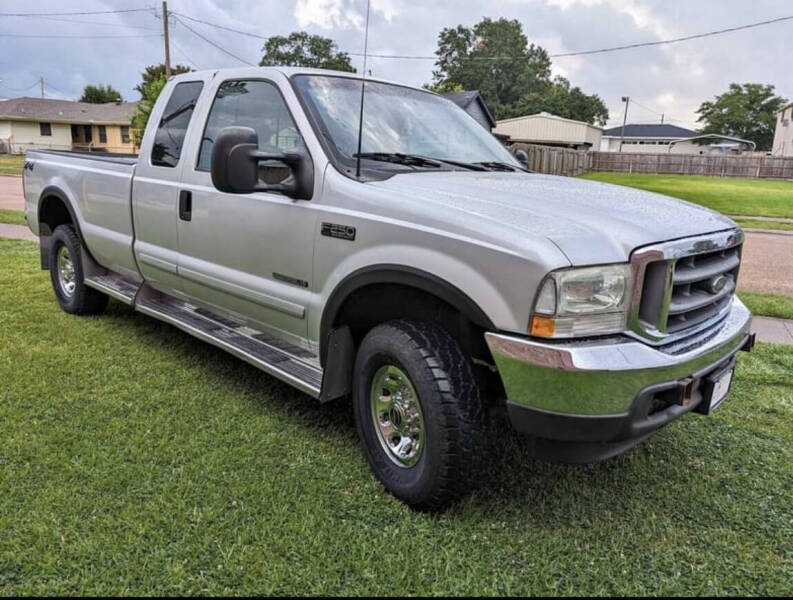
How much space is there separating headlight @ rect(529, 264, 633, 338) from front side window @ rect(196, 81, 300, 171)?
1.75m

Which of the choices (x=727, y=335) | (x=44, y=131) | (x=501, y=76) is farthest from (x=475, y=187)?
(x=501, y=76)

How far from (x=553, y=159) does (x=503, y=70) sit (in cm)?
6734

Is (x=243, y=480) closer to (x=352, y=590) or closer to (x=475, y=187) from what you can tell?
(x=352, y=590)

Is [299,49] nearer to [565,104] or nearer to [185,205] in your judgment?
[565,104]

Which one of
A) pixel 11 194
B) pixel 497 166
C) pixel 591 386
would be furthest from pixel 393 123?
pixel 11 194

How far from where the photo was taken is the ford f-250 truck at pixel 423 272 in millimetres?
2367

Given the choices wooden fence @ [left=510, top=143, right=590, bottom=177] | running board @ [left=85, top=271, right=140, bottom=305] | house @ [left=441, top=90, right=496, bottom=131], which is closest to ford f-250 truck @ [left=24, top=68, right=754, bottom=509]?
running board @ [left=85, top=271, right=140, bottom=305]

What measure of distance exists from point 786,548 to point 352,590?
1879mm

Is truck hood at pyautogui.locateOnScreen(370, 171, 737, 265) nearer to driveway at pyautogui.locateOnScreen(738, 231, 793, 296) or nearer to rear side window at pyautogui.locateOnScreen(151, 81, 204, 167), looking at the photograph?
rear side window at pyautogui.locateOnScreen(151, 81, 204, 167)

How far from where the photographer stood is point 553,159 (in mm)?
28375

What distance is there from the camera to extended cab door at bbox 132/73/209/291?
13.9 ft

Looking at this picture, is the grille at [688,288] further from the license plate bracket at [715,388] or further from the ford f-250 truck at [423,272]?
the license plate bracket at [715,388]

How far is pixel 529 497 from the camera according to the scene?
3070 mm

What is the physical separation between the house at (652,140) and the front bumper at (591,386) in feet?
269
